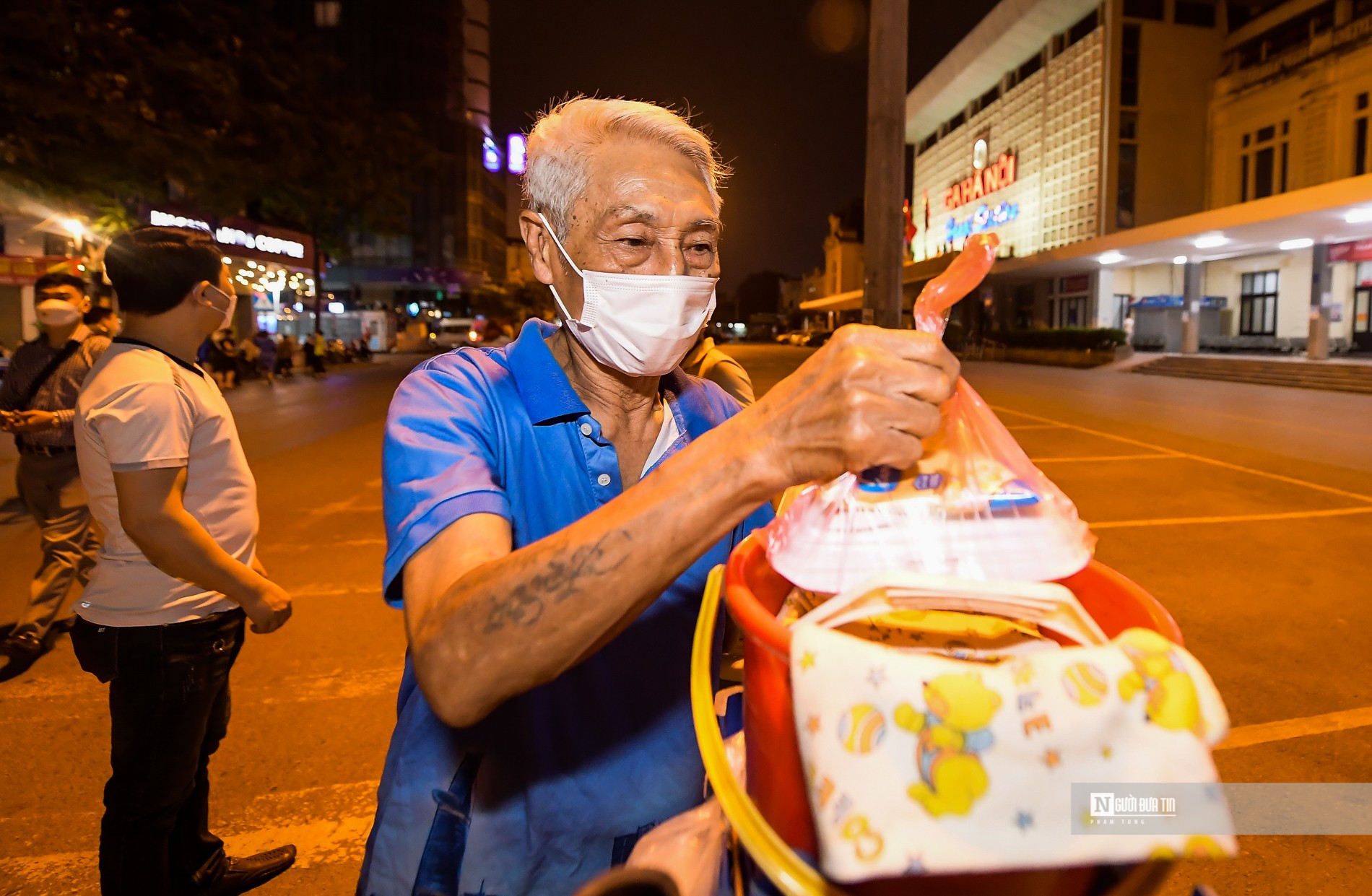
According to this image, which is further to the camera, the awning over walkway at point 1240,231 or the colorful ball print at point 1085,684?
the awning over walkway at point 1240,231

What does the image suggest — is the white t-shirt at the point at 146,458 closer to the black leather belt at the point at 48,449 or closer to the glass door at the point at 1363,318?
the black leather belt at the point at 48,449

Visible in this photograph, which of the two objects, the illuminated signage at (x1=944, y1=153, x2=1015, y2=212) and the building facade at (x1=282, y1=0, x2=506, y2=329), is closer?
the illuminated signage at (x1=944, y1=153, x2=1015, y2=212)

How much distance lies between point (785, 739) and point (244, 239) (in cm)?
3045

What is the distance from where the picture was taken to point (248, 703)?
378 cm

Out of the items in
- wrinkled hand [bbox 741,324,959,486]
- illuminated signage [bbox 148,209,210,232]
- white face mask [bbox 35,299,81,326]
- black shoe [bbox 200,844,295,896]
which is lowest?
black shoe [bbox 200,844,295,896]

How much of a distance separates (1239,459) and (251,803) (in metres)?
10.9

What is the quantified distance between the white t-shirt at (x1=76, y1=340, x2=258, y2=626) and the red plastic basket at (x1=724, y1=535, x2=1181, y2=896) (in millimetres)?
1894

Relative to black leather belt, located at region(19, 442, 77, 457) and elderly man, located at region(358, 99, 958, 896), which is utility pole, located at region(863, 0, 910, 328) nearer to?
elderly man, located at region(358, 99, 958, 896)

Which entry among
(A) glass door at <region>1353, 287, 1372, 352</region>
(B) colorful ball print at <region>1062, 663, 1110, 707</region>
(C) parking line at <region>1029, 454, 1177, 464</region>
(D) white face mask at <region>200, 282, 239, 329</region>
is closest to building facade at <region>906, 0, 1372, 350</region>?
(A) glass door at <region>1353, 287, 1372, 352</region>

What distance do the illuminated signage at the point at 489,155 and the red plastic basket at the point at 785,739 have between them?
78.1 metres

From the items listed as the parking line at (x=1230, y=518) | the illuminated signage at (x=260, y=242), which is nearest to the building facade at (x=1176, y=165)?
the parking line at (x=1230, y=518)

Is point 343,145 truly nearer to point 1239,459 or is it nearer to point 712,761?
point 1239,459

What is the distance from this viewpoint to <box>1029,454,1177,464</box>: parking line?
9.83 m

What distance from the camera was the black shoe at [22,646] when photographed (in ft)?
13.8
